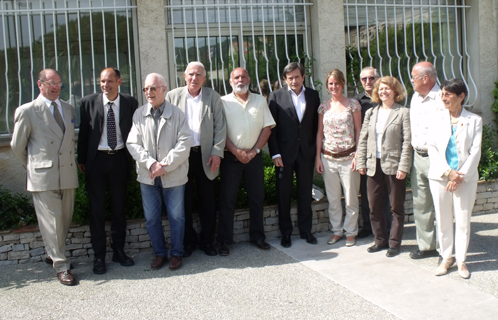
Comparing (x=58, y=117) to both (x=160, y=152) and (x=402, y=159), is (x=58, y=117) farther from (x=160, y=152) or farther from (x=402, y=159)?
(x=402, y=159)

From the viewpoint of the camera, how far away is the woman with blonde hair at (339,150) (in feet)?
17.6

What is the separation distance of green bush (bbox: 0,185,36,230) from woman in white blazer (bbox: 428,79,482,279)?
4123 mm

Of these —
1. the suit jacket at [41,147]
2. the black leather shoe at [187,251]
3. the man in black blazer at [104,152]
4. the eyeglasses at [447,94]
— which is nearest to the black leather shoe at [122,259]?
the man in black blazer at [104,152]

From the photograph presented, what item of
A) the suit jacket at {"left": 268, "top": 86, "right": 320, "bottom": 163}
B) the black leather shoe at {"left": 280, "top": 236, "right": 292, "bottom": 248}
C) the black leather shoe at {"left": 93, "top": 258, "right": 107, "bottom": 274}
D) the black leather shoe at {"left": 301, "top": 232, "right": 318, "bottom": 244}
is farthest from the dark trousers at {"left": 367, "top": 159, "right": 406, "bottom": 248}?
the black leather shoe at {"left": 93, "top": 258, "right": 107, "bottom": 274}

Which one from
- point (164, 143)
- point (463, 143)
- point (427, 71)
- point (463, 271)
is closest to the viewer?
point (463, 143)

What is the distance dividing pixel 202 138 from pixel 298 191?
1280 mm

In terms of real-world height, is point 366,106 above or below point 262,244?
above

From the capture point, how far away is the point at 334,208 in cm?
562

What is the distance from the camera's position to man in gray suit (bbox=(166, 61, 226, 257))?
5066 mm

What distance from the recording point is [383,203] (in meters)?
5.27

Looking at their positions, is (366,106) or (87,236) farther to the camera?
(366,106)

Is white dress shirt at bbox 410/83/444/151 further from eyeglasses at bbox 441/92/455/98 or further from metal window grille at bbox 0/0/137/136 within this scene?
metal window grille at bbox 0/0/137/136

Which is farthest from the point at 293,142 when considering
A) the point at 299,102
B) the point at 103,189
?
the point at 103,189

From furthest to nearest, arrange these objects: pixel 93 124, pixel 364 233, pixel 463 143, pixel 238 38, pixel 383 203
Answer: pixel 238 38, pixel 364 233, pixel 383 203, pixel 93 124, pixel 463 143
